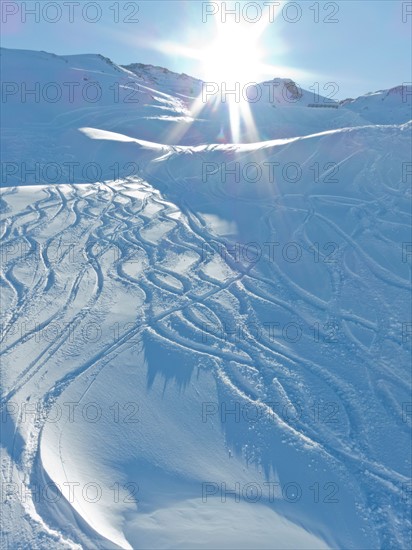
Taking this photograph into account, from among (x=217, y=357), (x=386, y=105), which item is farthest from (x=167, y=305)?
(x=386, y=105)

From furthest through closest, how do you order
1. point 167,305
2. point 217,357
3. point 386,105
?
point 386,105
point 167,305
point 217,357

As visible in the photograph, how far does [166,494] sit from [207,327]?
2.29 m

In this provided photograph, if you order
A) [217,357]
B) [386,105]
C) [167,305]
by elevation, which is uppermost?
[386,105]

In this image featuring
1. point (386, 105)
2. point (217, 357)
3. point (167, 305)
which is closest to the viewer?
point (217, 357)

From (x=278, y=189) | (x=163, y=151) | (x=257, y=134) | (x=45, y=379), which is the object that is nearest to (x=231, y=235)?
(x=278, y=189)

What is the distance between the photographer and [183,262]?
705 cm

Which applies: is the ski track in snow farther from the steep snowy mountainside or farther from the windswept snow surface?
the steep snowy mountainside

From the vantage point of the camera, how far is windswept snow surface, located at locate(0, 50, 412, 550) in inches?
130

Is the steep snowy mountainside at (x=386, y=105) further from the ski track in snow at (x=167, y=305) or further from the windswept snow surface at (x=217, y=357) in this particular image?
the ski track in snow at (x=167, y=305)

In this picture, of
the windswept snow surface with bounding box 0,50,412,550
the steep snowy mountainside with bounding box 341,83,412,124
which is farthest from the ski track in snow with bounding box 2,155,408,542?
the steep snowy mountainside with bounding box 341,83,412,124

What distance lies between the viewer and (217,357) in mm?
4812

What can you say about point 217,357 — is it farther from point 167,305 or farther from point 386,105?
point 386,105

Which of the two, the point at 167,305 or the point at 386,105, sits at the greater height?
the point at 386,105

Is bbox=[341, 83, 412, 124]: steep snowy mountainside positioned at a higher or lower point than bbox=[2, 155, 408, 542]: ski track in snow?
higher
